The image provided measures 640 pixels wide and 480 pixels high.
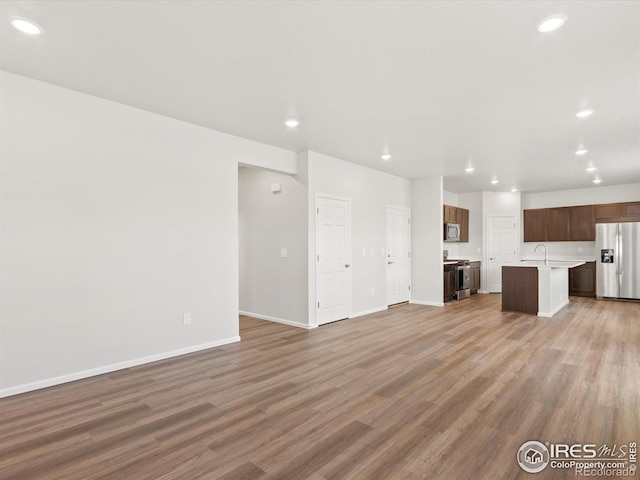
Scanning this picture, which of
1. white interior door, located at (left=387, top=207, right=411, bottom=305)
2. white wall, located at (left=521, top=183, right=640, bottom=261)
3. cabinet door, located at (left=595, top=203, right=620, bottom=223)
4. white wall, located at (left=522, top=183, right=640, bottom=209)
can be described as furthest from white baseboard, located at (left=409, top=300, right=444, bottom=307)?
cabinet door, located at (left=595, top=203, right=620, bottom=223)

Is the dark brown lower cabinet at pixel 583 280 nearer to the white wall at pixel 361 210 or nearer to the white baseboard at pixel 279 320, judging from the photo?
the white wall at pixel 361 210

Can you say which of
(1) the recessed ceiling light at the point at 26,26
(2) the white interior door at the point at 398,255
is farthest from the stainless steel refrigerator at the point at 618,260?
(1) the recessed ceiling light at the point at 26,26

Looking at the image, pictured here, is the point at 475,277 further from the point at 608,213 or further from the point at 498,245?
the point at 608,213

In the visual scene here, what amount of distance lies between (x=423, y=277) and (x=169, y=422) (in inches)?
244

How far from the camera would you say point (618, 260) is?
8.04 meters

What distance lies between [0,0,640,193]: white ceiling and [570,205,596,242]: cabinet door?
193 inches

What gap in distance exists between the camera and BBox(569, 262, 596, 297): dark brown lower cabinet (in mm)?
8656

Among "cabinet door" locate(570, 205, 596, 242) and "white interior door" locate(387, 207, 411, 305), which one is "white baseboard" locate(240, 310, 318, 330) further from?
"cabinet door" locate(570, 205, 596, 242)

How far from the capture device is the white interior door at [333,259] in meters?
5.68

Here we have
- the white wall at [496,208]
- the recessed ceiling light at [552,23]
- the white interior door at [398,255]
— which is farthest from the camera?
the white wall at [496,208]

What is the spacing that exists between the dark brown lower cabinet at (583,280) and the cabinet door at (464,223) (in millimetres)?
2639

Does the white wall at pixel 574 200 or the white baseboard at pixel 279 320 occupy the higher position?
the white wall at pixel 574 200

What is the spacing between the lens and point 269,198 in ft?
19.9

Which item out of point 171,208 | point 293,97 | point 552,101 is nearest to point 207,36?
point 293,97
